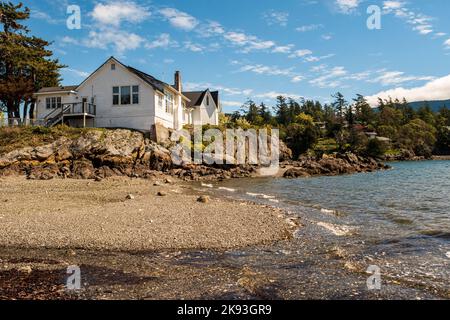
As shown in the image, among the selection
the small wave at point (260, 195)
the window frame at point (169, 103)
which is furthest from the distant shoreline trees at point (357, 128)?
the small wave at point (260, 195)

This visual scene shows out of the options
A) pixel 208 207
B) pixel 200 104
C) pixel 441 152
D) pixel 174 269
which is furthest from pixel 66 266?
pixel 441 152

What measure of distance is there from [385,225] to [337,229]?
260 centimetres

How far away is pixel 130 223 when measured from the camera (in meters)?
13.9

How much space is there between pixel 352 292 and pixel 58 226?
1087cm

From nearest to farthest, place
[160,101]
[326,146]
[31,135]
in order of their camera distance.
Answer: [31,135]
[160,101]
[326,146]

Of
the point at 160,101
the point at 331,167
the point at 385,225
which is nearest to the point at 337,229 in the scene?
the point at 385,225

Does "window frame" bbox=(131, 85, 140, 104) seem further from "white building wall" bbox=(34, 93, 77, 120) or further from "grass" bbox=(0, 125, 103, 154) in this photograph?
"white building wall" bbox=(34, 93, 77, 120)

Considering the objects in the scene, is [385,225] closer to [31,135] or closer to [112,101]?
A: [112,101]

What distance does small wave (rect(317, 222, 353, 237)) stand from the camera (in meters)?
13.5

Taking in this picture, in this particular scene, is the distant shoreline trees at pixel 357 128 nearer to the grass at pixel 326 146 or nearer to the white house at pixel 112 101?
the grass at pixel 326 146

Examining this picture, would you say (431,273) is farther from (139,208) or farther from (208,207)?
(139,208)

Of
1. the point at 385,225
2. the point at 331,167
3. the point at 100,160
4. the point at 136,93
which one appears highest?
the point at 136,93

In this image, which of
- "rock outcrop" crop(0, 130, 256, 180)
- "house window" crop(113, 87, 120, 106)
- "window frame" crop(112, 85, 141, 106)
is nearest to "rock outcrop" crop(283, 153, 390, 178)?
"rock outcrop" crop(0, 130, 256, 180)
